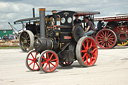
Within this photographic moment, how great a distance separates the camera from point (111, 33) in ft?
53.6

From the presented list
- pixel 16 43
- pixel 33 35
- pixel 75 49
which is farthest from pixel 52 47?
pixel 16 43

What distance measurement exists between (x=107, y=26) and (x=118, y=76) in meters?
10.5

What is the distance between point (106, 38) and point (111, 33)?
0.44 m

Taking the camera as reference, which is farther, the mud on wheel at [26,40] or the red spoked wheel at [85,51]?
the mud on wheel at [26,40]

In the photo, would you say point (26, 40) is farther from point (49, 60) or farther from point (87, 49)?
point (49, 60)

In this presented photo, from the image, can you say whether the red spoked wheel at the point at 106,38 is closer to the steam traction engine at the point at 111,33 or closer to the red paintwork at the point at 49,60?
the steam traction engine at the point at 111,33

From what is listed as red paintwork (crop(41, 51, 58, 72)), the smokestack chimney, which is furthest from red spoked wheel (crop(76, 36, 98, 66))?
the smokestack chimney

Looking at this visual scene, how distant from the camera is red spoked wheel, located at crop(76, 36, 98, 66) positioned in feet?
26.7

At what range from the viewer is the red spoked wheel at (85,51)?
26.7 ft

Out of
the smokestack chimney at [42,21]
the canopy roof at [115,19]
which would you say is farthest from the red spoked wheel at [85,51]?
the canopy roof at [115,19]

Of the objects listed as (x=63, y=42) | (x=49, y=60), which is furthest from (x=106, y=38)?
(x=49, y=60)

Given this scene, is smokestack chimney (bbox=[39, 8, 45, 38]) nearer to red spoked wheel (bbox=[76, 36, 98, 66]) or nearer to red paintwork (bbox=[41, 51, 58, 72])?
red paintwork (bbox=[41, 51, 58, 72])

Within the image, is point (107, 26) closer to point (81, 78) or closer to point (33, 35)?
point (33, 35)

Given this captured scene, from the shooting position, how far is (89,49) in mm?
8672
